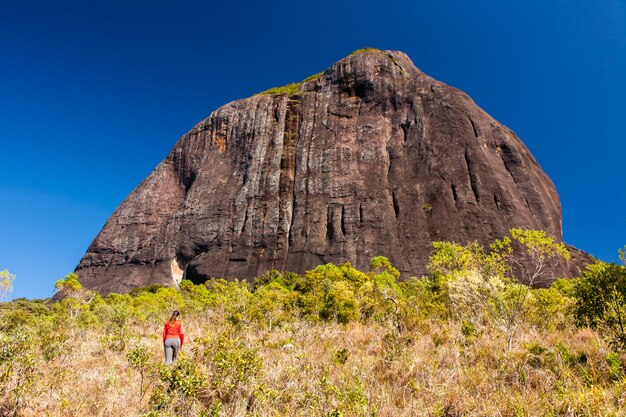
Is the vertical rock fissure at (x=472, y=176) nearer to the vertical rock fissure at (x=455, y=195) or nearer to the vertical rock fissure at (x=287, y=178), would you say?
the vertical rock fissure at (x=455, y=195)

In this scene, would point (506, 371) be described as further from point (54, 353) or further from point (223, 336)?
point (54, 353)

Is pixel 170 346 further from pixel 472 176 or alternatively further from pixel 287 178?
pixel 287 178

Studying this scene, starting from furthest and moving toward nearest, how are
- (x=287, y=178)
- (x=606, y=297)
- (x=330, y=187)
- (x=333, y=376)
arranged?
(x=287, y=178) < (x=330, y=187) < (x=606, y=297) < (x=333, y=376)

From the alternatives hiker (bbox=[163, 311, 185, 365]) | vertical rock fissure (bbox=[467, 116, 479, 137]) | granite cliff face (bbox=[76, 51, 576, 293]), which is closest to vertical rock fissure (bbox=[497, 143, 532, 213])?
granite cliff face (bbox=[76, 51, 576, 293])

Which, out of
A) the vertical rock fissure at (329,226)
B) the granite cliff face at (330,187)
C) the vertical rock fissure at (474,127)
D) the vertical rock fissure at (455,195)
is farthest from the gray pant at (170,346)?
the vertical rock fissure at (474,127)

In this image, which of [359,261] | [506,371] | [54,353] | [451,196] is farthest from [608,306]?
[451,196]

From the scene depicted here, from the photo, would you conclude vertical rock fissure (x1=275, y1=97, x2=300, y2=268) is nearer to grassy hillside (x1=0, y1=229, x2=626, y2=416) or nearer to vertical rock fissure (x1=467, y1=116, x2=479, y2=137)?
vertical rock fissure (x1=467, y1=116, x2=479, y2=137)

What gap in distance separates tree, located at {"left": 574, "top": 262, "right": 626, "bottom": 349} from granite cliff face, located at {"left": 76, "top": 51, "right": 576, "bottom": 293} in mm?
36484

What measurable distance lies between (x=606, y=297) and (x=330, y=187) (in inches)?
1816

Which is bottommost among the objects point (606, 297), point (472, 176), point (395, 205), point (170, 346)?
point (170, 346)

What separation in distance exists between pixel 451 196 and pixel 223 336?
152 ft

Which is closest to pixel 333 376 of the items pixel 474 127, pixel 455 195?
pixel 455 195

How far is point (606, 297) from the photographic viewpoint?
22.8 ft

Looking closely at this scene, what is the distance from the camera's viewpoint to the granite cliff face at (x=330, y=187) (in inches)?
1838
